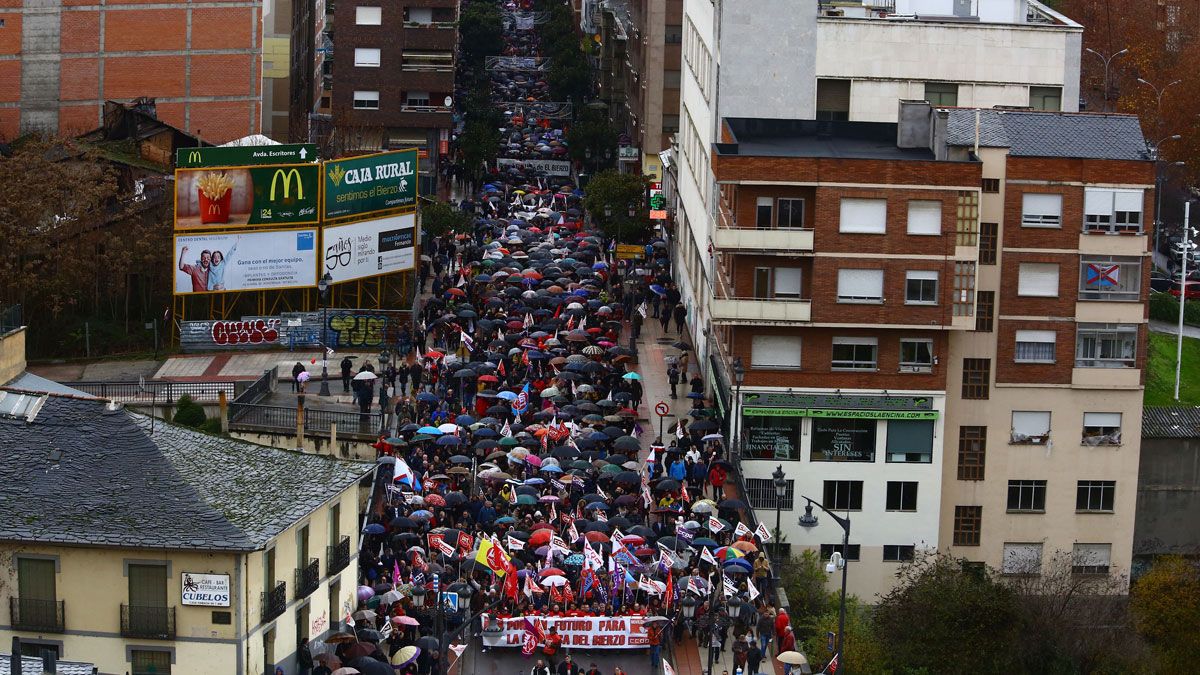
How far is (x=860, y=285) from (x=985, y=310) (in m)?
4.41

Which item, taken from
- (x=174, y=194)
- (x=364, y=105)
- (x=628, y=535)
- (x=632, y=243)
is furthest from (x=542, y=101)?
(x=628, y=535)

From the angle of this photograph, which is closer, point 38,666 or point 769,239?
point 38,666

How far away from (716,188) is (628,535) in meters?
21.5

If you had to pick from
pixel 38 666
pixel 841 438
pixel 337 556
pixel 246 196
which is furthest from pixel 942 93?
pixel 38 666

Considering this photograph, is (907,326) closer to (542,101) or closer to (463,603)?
(463,603)

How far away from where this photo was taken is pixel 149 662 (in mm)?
50719

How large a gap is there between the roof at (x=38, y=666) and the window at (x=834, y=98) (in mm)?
44859

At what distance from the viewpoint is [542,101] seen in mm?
165375

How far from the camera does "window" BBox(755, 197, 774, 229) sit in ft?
244

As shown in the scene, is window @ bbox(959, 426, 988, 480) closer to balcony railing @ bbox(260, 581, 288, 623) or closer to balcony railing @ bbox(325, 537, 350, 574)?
balcony railing @ bbox(325, 537, 350, 574)

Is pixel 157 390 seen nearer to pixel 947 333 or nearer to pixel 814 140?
pixel 814 140

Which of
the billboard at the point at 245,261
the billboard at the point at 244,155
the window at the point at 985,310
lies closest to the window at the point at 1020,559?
the window at the point at 985,310

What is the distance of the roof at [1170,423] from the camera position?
280ft

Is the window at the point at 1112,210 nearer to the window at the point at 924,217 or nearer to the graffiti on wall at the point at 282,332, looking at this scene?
the window at the point at 924,217
